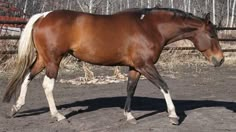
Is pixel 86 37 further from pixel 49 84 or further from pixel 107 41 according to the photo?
pixel 49 84

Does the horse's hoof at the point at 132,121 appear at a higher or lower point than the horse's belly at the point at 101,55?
lower

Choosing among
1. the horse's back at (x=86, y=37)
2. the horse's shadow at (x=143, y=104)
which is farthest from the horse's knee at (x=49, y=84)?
the horse's shadow at (x=143, y=104)

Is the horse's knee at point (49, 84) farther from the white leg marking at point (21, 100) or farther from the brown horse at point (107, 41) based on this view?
the white leg marking at point (21, 100)

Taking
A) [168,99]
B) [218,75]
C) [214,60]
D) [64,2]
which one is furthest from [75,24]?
[64,2]

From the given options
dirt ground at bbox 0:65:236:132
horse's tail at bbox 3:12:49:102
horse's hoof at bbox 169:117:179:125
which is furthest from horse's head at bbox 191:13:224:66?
horse's tail at bbox 3:12:49:102

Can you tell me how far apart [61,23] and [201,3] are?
3349cm

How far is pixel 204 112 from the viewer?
7.81m

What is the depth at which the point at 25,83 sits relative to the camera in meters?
7.41

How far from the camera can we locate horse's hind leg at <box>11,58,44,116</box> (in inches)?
288

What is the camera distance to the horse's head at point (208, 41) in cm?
744

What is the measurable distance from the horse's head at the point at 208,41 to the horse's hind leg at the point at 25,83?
8.37 feet

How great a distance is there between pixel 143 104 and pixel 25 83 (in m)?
2.52

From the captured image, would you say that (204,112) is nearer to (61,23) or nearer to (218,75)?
(61,23)

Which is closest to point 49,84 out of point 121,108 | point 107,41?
point 107,41
